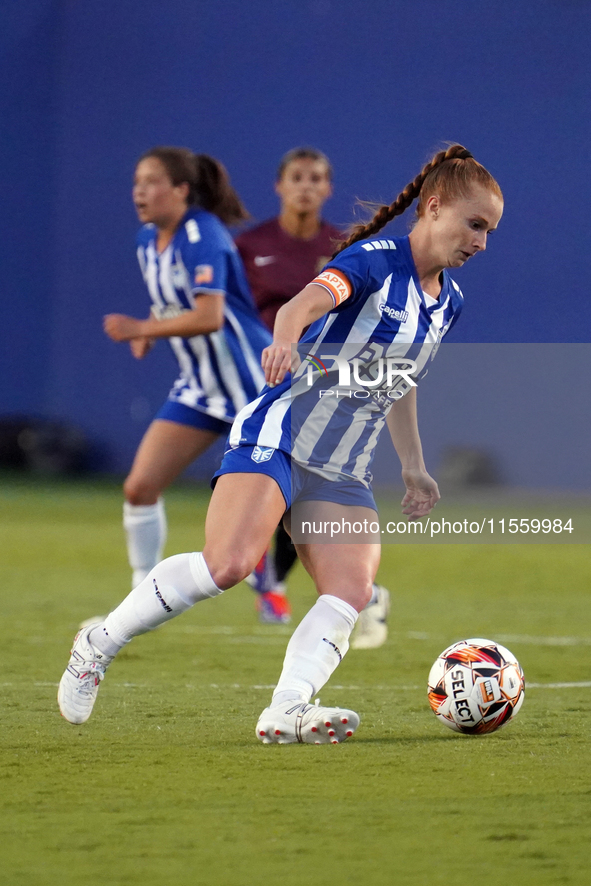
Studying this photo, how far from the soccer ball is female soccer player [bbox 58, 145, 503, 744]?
32 centimetres

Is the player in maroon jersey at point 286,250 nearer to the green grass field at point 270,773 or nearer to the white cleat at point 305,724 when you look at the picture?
the green grass field at point 270,773

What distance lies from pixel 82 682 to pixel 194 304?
268 cm

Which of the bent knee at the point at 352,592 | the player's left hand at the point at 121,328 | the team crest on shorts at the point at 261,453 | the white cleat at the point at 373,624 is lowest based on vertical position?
the white cleat at the point at 373,624

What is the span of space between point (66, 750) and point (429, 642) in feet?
9.00

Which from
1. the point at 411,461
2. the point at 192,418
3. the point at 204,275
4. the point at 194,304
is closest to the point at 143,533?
the point at 192,418

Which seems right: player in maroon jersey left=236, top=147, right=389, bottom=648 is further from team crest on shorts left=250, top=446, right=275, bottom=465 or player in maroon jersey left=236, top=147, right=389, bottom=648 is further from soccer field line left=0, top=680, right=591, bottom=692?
team crest on shorts left=250, top=446, right=275, bottom=465

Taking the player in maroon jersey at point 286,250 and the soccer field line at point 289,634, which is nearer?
the soccer field line at point 289,634

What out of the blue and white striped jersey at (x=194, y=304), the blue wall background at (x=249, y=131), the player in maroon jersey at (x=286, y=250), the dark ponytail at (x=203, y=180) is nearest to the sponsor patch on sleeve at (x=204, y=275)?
the blue and white striped jersey at (x=194, y=304)

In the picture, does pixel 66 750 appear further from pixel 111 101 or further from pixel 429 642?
pixel 111 101

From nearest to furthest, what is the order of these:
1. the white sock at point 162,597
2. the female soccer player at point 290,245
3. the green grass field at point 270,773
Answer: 1. the green grass field at point 270,773
2. the white sock at point 162,597
3. the female soccer player at point 290,245

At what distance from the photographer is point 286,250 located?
6723 mm

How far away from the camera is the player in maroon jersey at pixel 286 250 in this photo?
629cm

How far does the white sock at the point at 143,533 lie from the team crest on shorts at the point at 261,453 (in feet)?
8.12

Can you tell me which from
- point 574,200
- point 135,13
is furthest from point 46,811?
point 135,13
